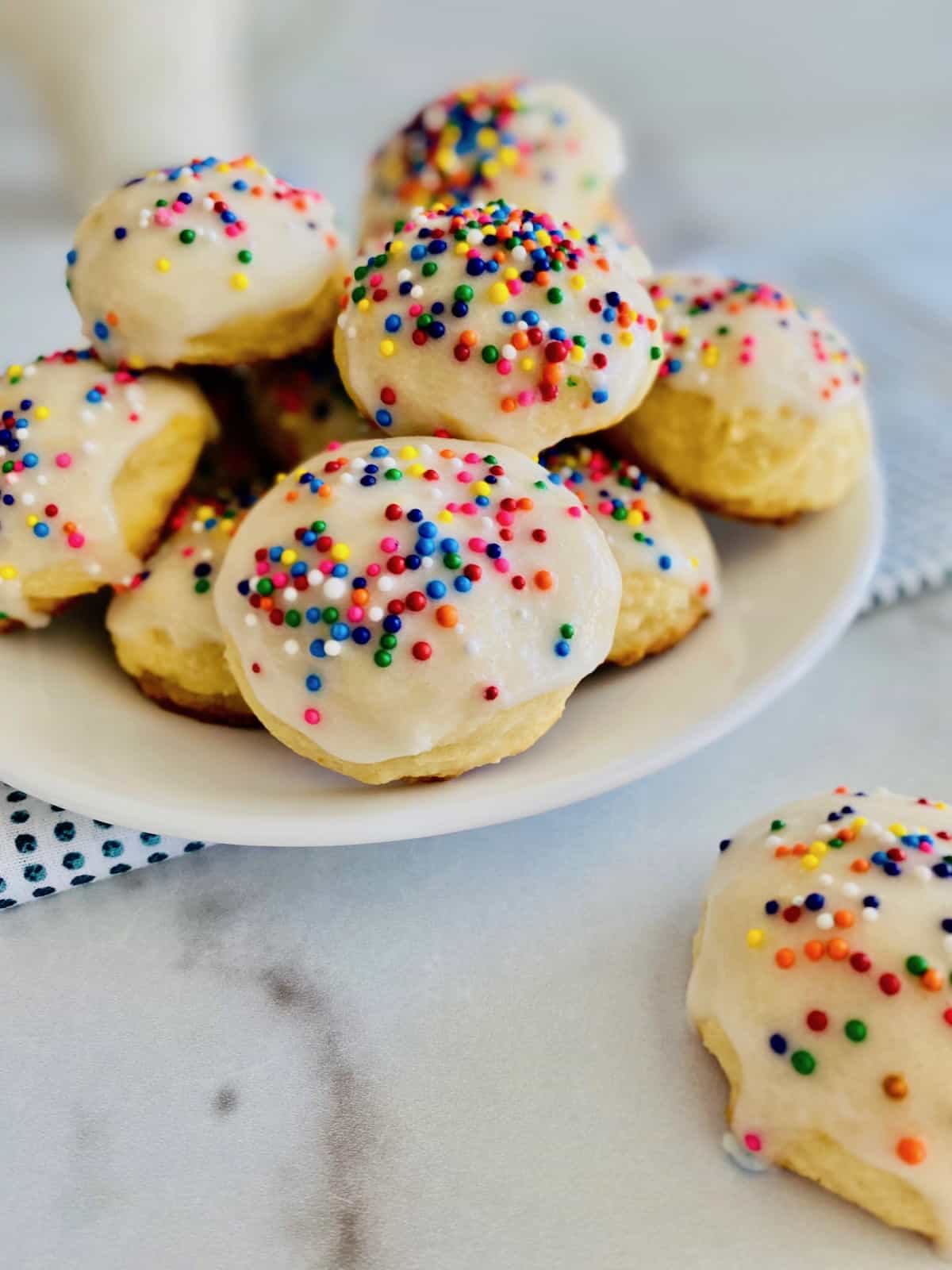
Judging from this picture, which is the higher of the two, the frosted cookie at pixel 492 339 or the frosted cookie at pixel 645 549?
the frosted cookie at pixel 492 339

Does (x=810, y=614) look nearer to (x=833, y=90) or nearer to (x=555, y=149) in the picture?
(x=555, y=149)

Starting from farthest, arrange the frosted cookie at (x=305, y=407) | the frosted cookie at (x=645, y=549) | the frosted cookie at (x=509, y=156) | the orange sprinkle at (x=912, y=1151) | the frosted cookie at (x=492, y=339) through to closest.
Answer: the frosted cookie at (x=509, y=156) < the frosted cookie at (x=305, y=407) < the frosted cookie at (x=645, y=549) < the frosted cookie at (x=492, y=339) < the orange sprinkle at (x=912, y=1151)

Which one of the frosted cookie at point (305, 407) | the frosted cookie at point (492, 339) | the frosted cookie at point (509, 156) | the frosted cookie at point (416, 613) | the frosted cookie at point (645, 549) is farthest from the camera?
the frosted cookie at point (509, 156)

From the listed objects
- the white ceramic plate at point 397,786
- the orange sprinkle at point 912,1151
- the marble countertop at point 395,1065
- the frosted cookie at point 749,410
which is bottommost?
the marble countertop at point 395,1065

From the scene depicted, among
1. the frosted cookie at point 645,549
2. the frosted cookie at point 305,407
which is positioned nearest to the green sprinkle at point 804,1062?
the frosted cookie at point 645,549

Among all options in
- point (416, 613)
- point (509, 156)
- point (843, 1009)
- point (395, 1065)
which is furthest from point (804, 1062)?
point (509, 156)

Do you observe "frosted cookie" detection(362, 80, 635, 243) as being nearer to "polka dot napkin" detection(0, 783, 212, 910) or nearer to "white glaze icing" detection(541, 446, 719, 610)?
"white glaze icing" detection(541, 446, 719, 610)

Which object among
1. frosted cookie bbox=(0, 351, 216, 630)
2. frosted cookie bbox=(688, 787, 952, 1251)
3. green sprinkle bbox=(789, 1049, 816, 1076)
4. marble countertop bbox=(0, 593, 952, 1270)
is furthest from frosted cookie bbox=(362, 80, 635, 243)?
green sprinkle bbox=(789, 1049, 816, 1076)

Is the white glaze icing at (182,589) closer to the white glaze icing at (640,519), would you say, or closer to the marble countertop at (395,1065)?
the marble countertop at (395,1065)
